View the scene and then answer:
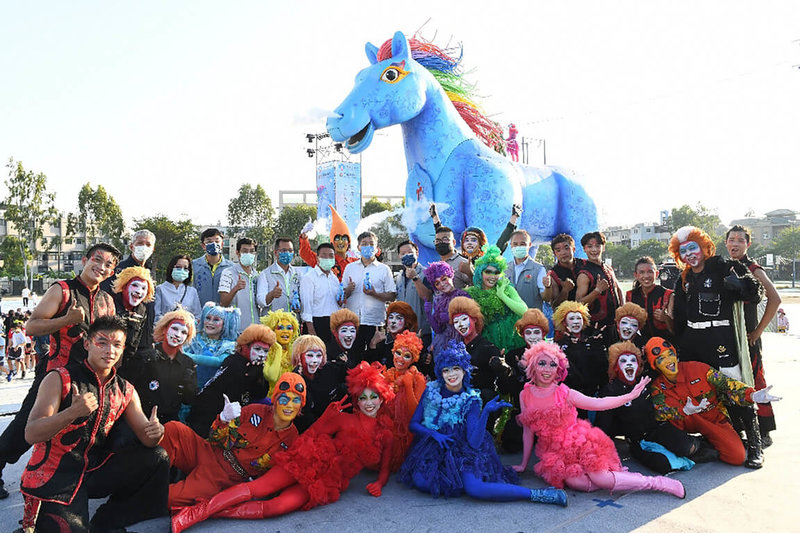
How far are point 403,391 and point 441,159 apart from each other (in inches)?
140

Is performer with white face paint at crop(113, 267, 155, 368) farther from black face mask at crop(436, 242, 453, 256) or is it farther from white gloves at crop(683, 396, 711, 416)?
white gloves at crop(683, 396, 711, 416)

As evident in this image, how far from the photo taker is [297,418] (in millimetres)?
A: 3707

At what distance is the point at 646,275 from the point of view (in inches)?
180

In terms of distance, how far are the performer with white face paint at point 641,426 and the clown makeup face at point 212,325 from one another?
9.38ft

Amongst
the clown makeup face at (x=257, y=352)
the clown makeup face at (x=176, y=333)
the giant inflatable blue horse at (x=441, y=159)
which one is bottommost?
the clown makeup face at (x=257, y=352)

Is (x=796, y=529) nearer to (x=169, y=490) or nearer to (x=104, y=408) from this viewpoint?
(x=169, y=490)

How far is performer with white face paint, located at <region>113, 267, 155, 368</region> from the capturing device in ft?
11.5

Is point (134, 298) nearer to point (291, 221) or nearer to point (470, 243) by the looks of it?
point (470, 243)

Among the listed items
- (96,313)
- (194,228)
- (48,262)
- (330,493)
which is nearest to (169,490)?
(330,493)

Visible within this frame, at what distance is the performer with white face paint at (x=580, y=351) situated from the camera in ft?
13.6

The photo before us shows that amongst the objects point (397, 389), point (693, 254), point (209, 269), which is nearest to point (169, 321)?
point (397, 389)

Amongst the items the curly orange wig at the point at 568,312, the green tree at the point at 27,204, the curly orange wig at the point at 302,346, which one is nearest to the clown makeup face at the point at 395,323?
the curly orange wig at the point at 302,346

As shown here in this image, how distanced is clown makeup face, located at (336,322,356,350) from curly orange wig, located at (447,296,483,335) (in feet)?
2.61

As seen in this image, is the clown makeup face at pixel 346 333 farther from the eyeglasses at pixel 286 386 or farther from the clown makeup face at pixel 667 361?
the clown makeup face at pixel 667 361
